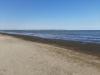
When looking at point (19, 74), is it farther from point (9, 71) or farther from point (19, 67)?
point (19, 67)

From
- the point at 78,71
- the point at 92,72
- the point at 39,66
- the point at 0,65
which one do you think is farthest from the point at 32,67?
the point at 92,72

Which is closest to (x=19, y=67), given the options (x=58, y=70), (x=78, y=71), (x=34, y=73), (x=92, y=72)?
(x=34, y=73)

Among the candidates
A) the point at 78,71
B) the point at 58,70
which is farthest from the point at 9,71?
the point at 78,71

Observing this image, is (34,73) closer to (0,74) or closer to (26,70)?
(26,70)

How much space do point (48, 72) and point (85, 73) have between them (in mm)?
1766

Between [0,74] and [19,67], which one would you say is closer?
[0,74]

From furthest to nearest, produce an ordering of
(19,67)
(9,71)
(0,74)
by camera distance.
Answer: (19,67)
(9,71)
(0,74)

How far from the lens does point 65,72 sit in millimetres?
7973

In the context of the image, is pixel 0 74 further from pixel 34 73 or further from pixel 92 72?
pixel 92 72

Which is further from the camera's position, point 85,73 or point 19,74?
point 85,73

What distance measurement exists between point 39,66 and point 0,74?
7.55ft

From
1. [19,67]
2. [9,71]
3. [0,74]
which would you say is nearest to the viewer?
[0,74]

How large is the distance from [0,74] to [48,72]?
2132 millimetres

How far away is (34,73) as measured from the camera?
7.70 meters
